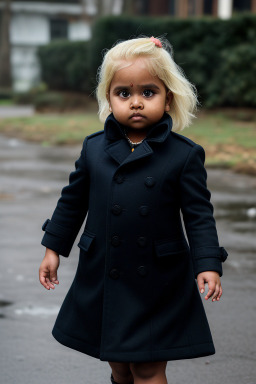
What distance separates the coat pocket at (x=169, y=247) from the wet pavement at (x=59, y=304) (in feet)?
3.13

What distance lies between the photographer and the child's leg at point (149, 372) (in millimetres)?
2895

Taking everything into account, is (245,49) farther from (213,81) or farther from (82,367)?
(82,367)

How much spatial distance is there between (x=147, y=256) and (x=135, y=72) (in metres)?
0.69

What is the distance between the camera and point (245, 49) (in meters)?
15.9

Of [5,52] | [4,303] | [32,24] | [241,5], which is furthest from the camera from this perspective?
[32,24]

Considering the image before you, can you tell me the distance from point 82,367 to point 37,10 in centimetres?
4576

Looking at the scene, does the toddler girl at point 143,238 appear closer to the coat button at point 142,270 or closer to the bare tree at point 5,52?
the coat button at point 142,270

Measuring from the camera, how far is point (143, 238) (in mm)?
2869

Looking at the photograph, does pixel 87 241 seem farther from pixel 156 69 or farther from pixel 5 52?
pixel 5 52

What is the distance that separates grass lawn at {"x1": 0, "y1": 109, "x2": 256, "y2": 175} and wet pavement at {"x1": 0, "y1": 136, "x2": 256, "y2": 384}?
88.5 inches

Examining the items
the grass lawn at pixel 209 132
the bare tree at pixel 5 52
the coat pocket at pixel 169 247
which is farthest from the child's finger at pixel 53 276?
the bare tree at pixel 5 52

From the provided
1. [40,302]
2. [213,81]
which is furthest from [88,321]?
[213,81]

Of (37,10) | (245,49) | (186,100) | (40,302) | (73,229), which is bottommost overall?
(37,10)

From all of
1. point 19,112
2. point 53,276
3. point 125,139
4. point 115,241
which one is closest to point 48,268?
point 53,276
